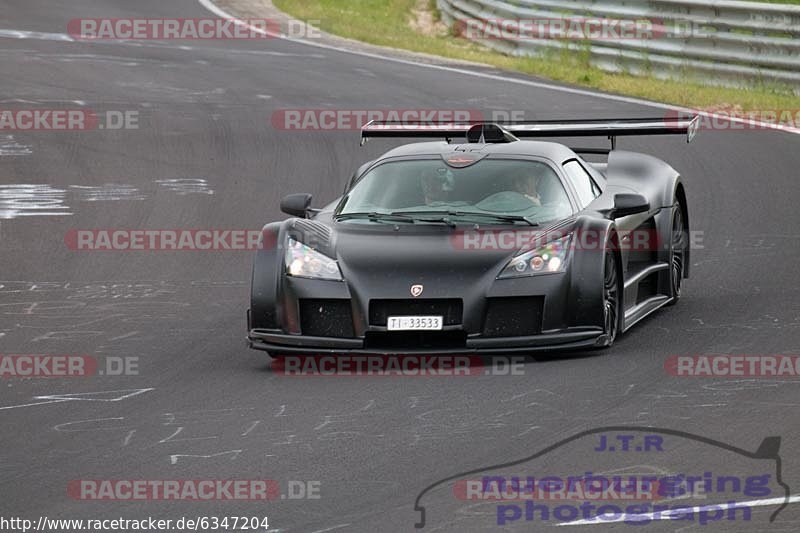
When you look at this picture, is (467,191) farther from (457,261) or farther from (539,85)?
(539,85)

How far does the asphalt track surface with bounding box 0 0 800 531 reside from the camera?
21.4ft

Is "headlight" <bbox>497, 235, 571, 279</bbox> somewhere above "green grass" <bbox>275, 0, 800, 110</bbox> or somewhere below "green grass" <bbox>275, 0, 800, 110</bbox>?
below

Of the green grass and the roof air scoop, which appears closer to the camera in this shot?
the roof air scoop

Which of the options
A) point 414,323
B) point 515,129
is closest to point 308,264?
point 414,323

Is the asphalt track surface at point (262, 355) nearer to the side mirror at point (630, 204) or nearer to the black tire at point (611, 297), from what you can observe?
the black tire at point (611, 297)

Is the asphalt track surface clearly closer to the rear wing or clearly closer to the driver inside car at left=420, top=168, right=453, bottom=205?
the rear wing

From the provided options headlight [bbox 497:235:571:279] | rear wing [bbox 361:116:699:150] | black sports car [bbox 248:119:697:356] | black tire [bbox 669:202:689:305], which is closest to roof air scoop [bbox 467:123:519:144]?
→ rear wing [bbox 361:116:699:150]

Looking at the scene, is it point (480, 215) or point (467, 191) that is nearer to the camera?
point (480, 215)

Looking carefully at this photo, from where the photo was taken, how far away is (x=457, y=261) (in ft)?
28.9

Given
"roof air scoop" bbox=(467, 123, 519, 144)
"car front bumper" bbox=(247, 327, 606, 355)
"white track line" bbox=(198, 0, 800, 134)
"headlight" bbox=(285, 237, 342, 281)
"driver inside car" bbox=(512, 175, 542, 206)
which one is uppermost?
"white track line" bbox=(198, 0, 800, 134)

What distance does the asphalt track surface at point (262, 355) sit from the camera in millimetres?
6508

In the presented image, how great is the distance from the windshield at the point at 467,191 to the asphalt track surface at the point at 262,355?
999 millimetres

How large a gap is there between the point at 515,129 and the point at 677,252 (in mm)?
1424

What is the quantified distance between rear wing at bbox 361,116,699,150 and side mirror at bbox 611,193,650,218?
0.95 metres
